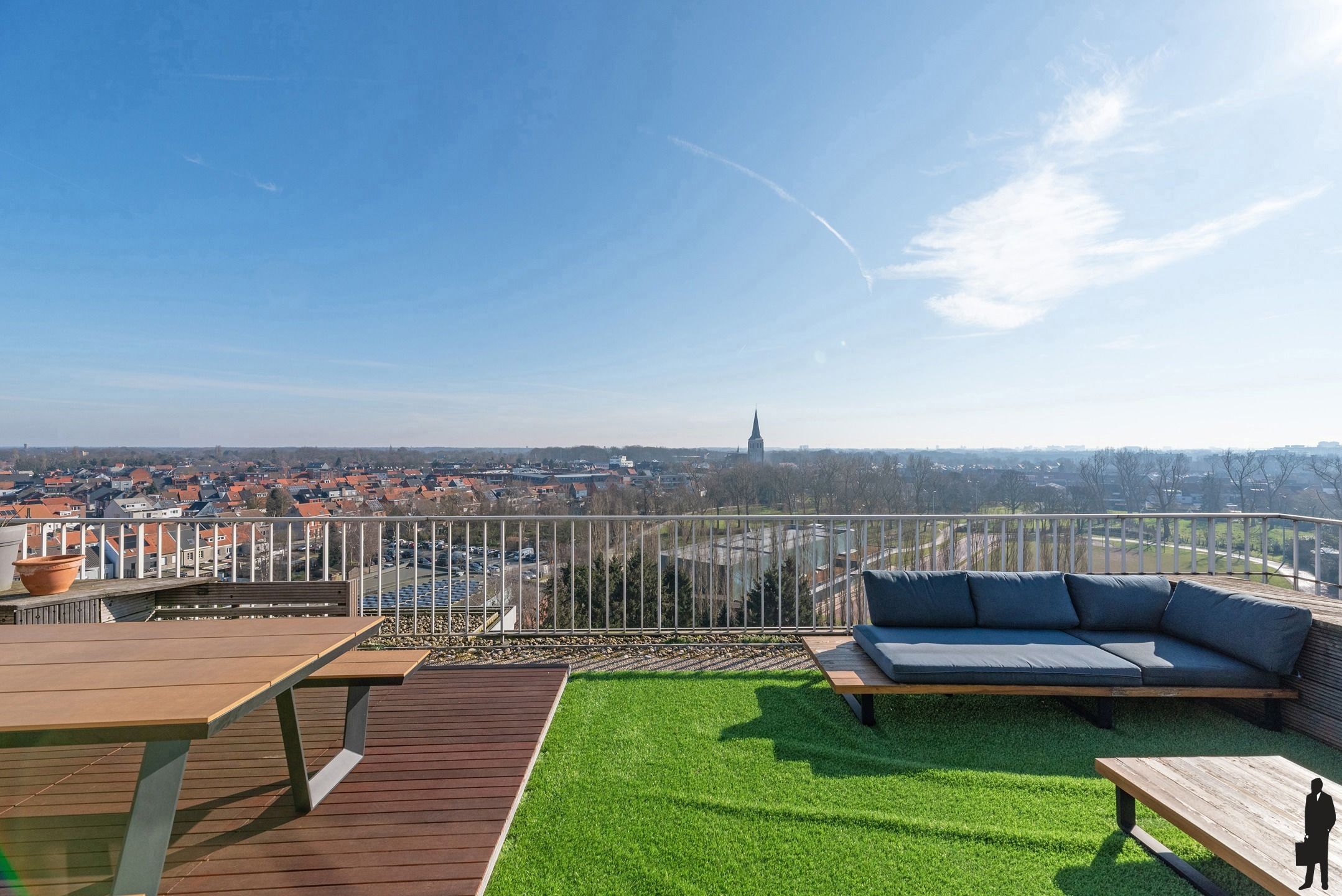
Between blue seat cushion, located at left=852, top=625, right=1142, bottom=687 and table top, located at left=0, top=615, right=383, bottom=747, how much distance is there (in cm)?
277

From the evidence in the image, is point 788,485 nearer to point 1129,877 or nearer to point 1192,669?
point 1192,669

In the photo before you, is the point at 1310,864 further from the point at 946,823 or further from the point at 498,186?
the point at 498,186

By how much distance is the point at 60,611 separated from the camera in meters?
3.09

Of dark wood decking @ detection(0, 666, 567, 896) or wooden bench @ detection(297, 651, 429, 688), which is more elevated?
wooden bench @ detection(297, 651, 429, 688)

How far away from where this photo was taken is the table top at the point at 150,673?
109cm

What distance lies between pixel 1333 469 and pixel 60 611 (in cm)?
1513

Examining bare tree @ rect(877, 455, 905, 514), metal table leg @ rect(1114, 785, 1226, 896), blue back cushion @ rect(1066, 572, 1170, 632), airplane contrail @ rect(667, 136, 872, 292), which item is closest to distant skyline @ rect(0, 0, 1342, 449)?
airplane contrail @ rect(667, 136, 872, 292)

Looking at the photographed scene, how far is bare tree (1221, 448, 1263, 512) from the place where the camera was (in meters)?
9.19

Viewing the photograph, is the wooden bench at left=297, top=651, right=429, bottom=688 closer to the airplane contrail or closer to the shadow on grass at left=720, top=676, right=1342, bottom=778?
the shadow on grass at left=720, top=676, right=1342, bottom=778

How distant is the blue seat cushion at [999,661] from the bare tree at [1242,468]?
30.7ft

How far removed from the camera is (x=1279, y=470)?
888 cm

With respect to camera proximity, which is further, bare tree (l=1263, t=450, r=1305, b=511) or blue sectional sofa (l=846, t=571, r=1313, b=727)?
bare tree (l=1263, t=450, r=1305, b=511)

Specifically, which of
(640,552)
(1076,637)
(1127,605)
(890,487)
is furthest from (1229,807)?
(890,487)

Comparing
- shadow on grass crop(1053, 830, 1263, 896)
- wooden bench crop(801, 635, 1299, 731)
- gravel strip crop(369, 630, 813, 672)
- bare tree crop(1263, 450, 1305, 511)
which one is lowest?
gravel strip crop(369, 630, 813, 672)
